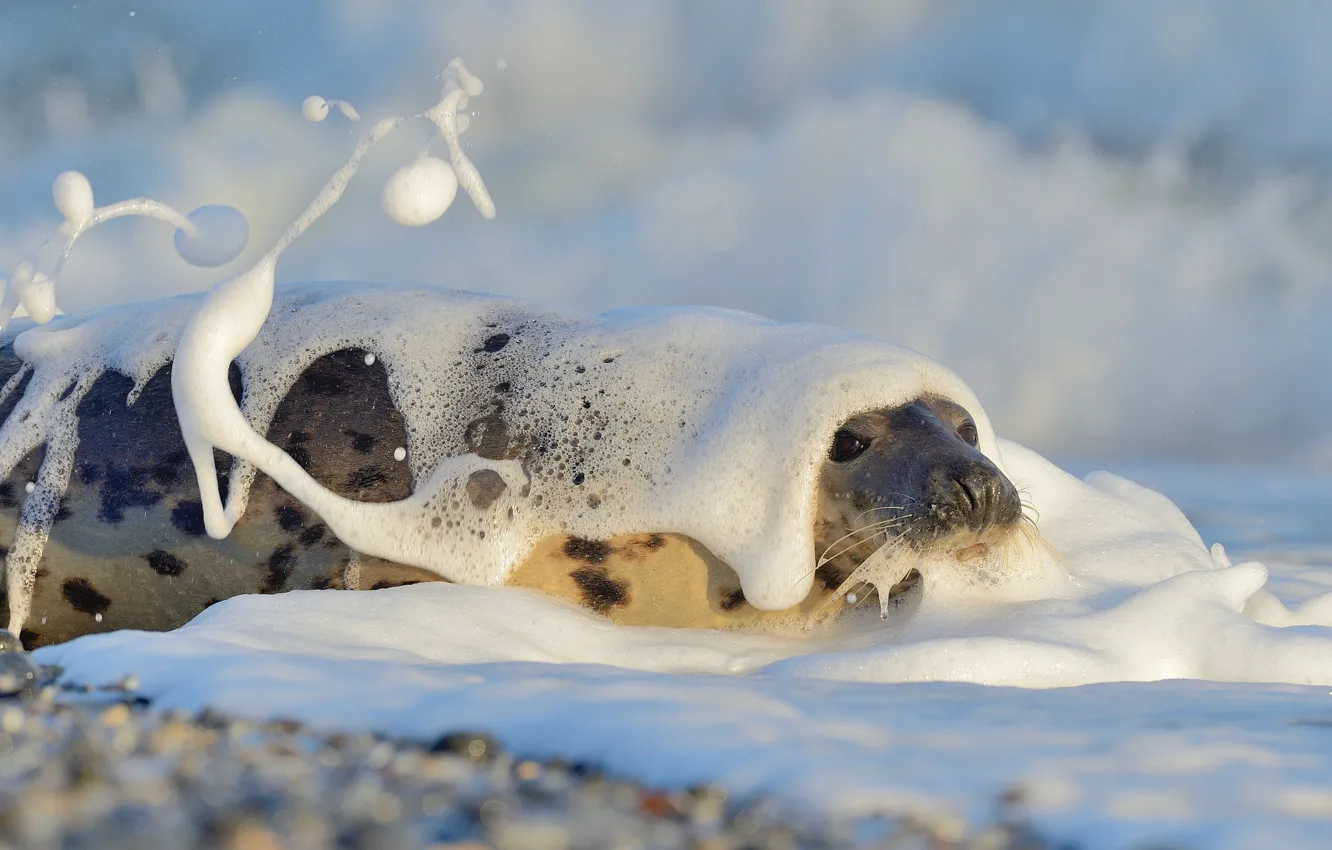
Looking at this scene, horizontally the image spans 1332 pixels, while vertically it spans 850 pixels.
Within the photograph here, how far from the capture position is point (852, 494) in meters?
3.99

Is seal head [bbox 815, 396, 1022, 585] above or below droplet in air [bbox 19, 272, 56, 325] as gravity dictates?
below

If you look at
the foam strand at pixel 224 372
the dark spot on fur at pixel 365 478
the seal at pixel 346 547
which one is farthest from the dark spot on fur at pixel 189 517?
the dark spot on fur at pixel 365 478

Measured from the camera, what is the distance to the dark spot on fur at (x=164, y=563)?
13.3 feet

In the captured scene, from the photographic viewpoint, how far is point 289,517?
4051 mm

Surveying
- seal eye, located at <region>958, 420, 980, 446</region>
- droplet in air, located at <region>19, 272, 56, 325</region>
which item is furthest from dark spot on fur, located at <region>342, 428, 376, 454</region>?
seal eye, located at <region>958, 420, 980, 446</region>

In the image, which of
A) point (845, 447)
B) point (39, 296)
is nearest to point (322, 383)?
point (39, 296)

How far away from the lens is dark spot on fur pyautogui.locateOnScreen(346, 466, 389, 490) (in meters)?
4.05

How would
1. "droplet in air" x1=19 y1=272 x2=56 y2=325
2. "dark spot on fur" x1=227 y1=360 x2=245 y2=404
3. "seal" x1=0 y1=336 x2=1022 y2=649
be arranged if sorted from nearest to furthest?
"seal" x1=0 y1=336 x2=1022 y2=649
"dark spot on fur" x1=227 y1=360 x2=245 y2=404
"droplet in air" x1=19 y1=272 x2=56 y2=325

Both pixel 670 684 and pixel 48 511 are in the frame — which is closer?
pixel 670 684

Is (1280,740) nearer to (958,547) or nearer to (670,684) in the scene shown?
(670,684)

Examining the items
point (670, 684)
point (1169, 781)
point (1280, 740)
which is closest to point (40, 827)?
point (670, 684)

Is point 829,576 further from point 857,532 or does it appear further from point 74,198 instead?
point 74,198

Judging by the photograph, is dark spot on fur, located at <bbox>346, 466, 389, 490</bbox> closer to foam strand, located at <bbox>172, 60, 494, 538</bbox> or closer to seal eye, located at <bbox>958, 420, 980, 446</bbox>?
foam strand, located at <bbox>172, 60, 494, 538</bbox>

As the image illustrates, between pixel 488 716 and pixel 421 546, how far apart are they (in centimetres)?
215
